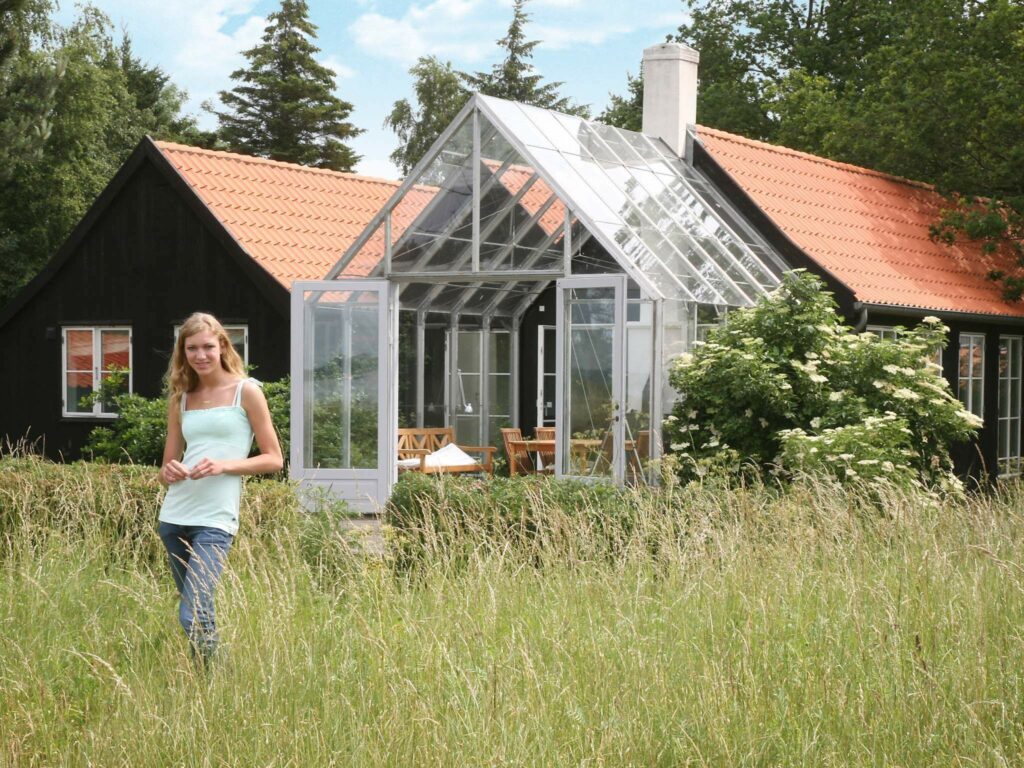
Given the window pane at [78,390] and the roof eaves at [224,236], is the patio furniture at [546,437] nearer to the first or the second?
the roof eaves at [224,236]

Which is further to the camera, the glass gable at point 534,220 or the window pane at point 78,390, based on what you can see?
the window pane at point 78,390

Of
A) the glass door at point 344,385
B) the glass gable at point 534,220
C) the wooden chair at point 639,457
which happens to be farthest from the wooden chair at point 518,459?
the wooden chair at point 639,457

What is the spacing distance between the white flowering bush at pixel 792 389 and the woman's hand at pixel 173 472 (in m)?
7.08

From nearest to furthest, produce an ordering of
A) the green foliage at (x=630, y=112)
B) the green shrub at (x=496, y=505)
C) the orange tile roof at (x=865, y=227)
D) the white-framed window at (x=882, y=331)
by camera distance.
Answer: the green shrub at (x=496, y=505) → the white-framed window at (x=882, y=331) → the orange tile roof at (x=865, y=227) → the green foliage at (x=630, y=112)

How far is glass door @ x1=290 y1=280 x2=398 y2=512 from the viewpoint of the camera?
14.0 m

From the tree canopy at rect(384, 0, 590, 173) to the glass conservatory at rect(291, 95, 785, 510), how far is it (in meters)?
30.7

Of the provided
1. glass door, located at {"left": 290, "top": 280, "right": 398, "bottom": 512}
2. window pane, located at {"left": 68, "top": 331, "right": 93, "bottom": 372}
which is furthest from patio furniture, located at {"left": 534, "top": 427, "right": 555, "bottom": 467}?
window pane, located at {"left": 68, "top": 331, "right": 93, "bottom": 372}

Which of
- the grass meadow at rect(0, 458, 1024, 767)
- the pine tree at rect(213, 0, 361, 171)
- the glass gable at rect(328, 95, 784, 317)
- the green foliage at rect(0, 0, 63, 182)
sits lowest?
the grass meadow at rect(0, 458, 1024, 767)

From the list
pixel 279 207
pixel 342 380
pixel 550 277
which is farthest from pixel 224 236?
pixel 550 277

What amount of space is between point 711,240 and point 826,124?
11663 mm

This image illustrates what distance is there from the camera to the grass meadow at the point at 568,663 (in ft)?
15.3

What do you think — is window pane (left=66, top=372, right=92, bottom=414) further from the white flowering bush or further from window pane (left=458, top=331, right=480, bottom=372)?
the white flowering bush

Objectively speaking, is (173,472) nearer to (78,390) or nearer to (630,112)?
(78,390)

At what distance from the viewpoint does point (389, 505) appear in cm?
1004
